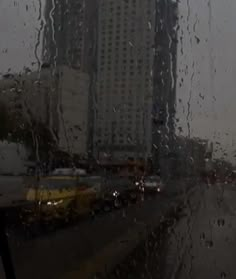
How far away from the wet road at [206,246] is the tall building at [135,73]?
8.99 ft

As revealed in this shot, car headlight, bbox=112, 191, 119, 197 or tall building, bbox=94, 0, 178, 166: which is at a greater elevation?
tall building, bbox=94, 0, 178, 166

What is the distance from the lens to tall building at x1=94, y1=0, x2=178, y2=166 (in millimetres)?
15422

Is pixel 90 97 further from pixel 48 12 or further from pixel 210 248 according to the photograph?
pixel 210 248

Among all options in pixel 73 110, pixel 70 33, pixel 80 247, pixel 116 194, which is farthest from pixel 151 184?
pixel 80 247

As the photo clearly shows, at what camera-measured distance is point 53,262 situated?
29.8 ft

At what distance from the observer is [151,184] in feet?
90.3

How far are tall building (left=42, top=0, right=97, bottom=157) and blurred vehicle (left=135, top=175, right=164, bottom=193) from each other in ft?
23.5

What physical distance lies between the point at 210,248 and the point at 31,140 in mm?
4509

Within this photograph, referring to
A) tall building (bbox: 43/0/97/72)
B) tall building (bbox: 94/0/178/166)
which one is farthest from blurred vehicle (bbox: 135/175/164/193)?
tall building (bbox: 43/0/97/72)

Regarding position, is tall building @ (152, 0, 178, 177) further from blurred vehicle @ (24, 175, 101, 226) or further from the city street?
the city street

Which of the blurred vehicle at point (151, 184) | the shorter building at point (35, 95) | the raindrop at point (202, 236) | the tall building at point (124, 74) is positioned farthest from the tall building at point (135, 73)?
the blurred vehicle at point (151, 184)

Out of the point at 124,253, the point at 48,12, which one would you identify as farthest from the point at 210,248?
the point at 48,12

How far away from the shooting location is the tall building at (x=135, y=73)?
15422 millimetres

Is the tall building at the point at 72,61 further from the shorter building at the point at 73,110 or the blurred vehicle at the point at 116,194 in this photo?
the blurred vehicle at the point at 116,194
